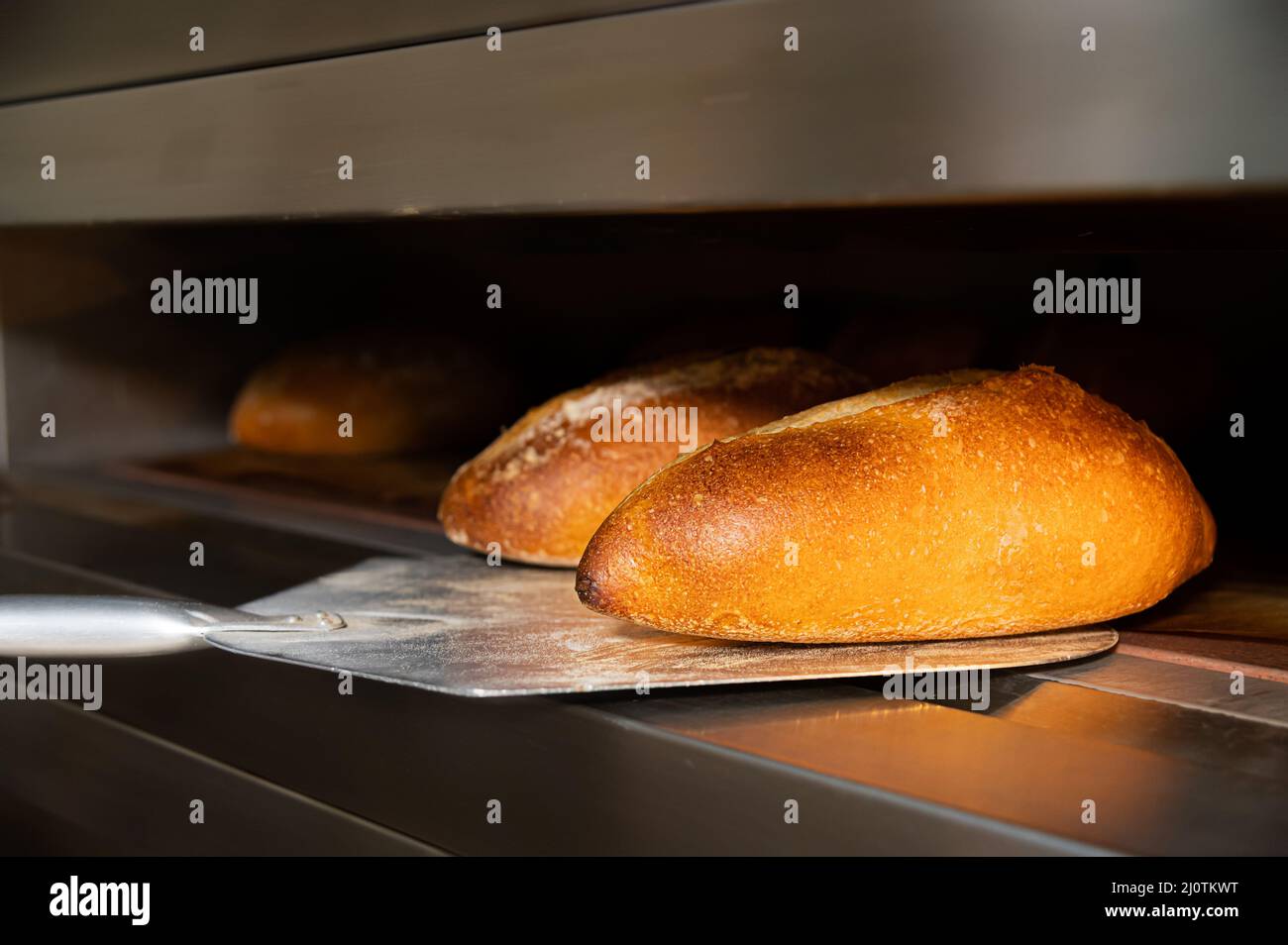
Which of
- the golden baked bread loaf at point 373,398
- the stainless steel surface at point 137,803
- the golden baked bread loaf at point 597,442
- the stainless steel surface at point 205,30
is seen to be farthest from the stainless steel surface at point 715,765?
the golden baked bread loaf at point 373,398

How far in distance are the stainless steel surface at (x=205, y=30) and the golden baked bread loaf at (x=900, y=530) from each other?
30cm

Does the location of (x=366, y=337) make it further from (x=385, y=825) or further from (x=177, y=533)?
(x=385, y=825)

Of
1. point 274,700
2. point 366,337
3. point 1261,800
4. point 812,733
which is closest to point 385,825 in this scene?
point 274,700

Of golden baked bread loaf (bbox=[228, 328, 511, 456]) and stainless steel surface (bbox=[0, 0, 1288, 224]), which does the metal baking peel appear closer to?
stainless steel surface (bbox=[0, 0, 1288, 224])

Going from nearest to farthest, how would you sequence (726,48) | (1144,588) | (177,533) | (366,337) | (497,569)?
(726,48), (1144,588), (497,569), (177,533), (366,337)

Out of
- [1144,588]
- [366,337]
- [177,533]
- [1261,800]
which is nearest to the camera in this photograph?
[1261,800]

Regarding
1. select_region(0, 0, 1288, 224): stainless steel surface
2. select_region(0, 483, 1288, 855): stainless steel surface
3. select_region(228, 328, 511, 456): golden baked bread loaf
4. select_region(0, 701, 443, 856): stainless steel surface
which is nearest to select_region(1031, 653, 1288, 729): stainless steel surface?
select_region(0, 483, 1288, 855): stainless steel surface

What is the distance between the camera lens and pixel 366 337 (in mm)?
1686

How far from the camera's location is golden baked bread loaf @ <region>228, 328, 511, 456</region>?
1596 millimetres

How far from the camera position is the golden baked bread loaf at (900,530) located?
2.51 ft

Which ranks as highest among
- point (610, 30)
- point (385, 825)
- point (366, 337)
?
point (610, 30)

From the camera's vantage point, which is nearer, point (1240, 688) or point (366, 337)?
point (1240, 688)

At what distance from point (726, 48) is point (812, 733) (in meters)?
0.39

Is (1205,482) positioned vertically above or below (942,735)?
above
